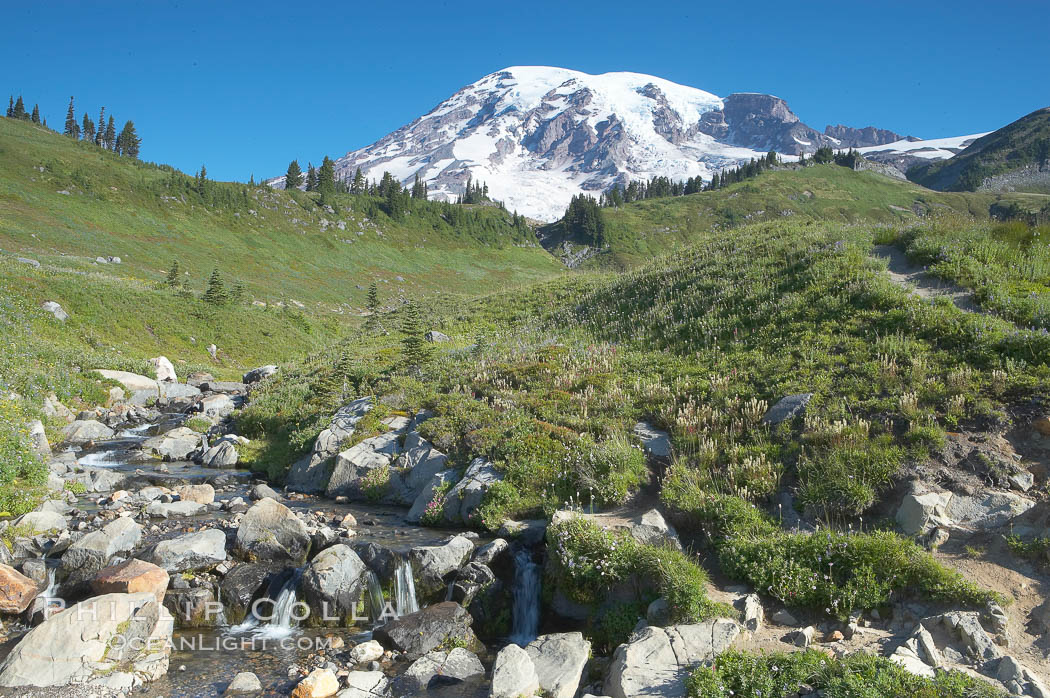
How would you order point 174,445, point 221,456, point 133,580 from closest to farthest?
point 133,580 → point 221,456 → point 174,445

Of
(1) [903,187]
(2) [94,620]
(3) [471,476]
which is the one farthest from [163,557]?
(1) [903,187]

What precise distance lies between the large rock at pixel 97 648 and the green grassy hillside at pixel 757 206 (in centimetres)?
14386

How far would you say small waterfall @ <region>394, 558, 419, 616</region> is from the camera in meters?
9.87

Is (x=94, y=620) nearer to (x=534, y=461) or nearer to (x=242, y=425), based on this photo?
(x=534, y=461)

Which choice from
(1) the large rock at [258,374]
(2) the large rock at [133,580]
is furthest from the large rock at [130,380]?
(2) the large rock at [133,580]

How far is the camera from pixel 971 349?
12234 mm

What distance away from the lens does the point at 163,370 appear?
31.2 m

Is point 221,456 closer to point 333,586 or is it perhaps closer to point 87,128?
point 333,586

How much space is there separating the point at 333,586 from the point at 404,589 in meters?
1.19

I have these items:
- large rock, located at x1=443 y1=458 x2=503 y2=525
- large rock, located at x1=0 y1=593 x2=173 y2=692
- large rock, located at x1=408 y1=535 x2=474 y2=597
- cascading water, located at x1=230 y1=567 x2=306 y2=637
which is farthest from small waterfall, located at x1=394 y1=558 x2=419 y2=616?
large rock, located at x1=0 y1=593 x2=173 y2=692

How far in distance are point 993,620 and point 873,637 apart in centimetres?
140

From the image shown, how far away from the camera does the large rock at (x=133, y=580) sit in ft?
29.9

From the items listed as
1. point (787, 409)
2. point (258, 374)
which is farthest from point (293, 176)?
point (787, 409)

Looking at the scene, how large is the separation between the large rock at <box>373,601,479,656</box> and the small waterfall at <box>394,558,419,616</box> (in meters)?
0.61
